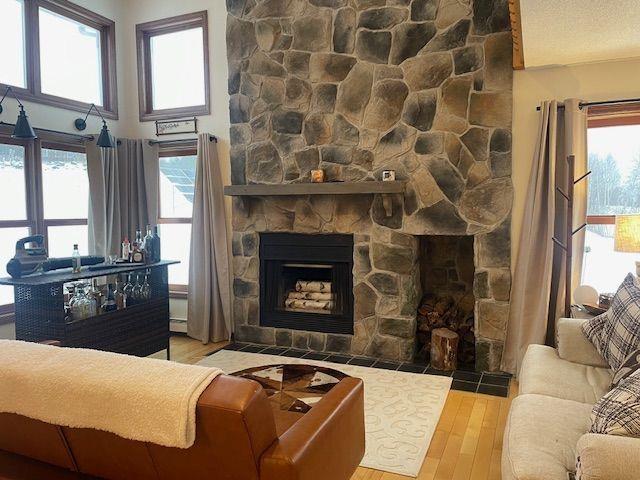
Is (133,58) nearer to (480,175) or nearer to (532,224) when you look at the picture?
(480,175)

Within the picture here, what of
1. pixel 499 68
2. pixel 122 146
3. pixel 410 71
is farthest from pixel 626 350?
pixel 122 146

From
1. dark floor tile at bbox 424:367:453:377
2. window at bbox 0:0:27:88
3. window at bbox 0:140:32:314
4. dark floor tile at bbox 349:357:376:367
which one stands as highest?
window at bbox 0:0:27:88

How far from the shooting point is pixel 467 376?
3869 millimetres

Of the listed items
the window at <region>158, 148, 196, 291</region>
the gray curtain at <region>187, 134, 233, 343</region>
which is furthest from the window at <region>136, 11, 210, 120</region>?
the gray curtain at <region>187, 134, 233, 343</region>

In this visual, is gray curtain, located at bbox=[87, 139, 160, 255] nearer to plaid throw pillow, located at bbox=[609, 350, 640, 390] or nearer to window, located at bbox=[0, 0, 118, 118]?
window, located at bbox=[0, 0, 118, 118]

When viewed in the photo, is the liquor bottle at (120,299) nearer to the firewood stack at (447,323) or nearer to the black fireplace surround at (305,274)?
the black fireplace surround at (305,274)

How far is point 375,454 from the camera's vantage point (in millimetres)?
2656

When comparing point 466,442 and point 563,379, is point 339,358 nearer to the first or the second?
point 466,442

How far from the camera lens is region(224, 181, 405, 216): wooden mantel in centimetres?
394

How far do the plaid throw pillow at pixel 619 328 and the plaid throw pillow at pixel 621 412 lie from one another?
66 cm

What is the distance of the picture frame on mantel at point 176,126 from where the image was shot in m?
5.03

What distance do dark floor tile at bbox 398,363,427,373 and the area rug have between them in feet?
0.30

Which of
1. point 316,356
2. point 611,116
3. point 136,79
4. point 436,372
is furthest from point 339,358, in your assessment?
point 136,79

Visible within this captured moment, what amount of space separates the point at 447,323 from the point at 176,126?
3410 mm
